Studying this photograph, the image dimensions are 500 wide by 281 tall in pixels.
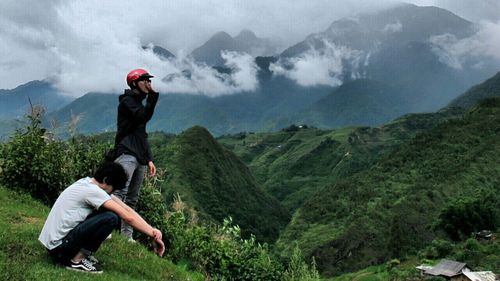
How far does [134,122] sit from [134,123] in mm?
24

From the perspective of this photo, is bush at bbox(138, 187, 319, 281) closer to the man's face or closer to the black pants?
the man's face

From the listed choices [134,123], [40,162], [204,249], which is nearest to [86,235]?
[134,123]

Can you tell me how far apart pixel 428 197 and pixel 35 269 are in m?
94.3

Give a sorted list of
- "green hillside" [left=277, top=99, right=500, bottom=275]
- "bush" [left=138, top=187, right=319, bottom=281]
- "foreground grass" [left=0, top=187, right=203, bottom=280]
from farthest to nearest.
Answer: "green hillside" [left=277, top=99, right=500, bottom=275]
"bush" [left=138, top=187, right=319, bottom=281]
"foreground grass" [left=0, top=187, right=203, bottom=280]

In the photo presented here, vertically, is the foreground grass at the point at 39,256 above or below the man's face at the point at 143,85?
below

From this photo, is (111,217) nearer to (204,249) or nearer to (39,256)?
(39,256)

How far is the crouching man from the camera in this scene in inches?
256

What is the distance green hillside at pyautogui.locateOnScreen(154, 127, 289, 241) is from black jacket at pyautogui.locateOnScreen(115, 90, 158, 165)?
83248mm

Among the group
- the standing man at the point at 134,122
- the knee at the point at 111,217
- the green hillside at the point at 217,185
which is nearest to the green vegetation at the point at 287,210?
the green hillside at the point at 217,185

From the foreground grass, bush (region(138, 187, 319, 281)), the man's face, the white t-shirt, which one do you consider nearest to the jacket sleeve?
the man's face

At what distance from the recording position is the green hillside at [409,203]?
82125mm

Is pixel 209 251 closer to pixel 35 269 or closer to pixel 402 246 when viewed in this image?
pixel 35 269

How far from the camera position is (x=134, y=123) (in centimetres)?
832

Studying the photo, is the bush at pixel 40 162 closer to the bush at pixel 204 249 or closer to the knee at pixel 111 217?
the bush at pixel 204 249
